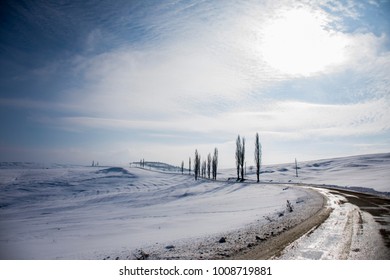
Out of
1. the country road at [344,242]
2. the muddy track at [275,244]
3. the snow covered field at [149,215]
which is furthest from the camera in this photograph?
the snow covered field at [149,215]

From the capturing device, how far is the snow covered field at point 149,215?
8547mm

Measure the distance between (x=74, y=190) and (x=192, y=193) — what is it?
95.0 ft

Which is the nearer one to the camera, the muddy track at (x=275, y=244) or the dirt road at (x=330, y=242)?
the dirt road at (x=330, y=242)

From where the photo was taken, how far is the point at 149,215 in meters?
22.5

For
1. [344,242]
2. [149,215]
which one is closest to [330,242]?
[344,242]

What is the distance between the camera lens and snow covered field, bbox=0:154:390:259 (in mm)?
8547

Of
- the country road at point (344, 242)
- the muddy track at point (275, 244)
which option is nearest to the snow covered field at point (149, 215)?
the country road at point (344, 242)

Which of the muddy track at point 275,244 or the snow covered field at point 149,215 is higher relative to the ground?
the muddy track at point 275,244

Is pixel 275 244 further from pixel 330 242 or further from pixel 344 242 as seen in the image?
pixel 344 242

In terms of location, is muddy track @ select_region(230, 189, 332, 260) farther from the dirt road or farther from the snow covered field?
the snow covered field

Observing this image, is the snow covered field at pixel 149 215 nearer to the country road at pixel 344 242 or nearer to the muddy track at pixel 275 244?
the country road at pixel 344 242

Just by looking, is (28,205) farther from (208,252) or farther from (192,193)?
(208,252)

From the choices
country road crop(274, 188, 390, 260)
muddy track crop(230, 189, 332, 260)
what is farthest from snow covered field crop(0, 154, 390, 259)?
muddy track crop(230, 189, 332, 260)

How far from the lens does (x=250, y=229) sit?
32.5 feet
